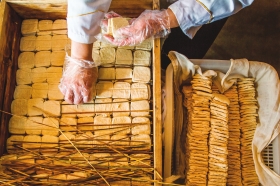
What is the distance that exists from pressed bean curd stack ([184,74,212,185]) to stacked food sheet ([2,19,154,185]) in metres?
0.18

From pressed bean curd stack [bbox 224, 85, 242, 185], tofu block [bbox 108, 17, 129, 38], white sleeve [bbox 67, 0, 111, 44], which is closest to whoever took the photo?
white sleeve [bbox 67, 0, 111, 44]

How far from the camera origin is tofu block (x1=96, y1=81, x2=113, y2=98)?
1232mm

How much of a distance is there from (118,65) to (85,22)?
290mm

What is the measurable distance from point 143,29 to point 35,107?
53 cm

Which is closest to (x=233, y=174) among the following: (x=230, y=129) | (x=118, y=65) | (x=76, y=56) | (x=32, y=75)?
(x=230, y=129)

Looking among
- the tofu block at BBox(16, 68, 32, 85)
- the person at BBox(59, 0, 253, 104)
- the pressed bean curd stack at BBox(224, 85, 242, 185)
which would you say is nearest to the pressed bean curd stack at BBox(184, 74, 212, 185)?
the pressed bean curd stack at BBox(224, 85, 242, 185)

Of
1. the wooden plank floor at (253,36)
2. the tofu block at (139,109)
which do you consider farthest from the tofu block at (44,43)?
the wooden plank floor at (253,36)

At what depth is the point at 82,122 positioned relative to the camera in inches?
48.1

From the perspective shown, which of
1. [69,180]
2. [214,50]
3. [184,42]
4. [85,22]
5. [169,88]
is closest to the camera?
[85,22]

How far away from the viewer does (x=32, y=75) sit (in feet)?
4.20

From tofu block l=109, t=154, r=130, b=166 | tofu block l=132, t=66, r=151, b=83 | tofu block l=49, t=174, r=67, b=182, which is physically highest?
tofu block l=132, t=66, r=151, b=83

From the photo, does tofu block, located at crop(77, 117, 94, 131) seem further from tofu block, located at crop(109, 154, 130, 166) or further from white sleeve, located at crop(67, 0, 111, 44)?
white sleeve, located at crop(67, 0, 111, 44)

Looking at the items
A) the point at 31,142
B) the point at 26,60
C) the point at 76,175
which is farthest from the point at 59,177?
the point at 26,60

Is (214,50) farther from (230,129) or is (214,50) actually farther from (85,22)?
(85,22)
